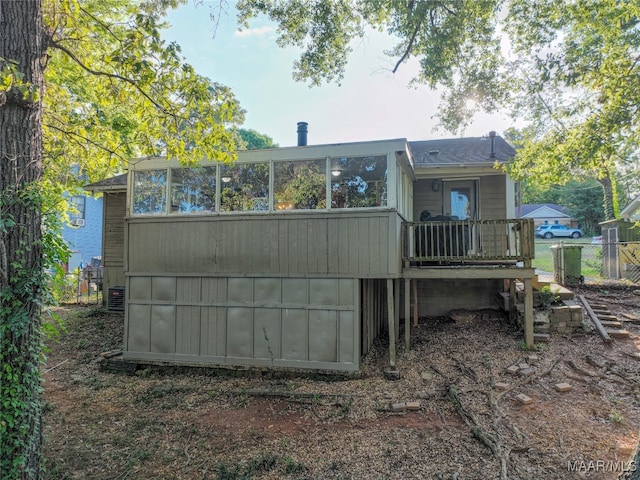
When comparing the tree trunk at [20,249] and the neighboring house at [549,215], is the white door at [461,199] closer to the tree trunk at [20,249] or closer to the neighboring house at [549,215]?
the tree trunk at [20,249]

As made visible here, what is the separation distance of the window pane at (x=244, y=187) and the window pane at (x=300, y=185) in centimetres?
25

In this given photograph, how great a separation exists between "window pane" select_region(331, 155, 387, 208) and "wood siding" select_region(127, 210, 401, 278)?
24 centimetres

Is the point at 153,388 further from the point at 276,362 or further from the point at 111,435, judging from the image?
the point at 276,362

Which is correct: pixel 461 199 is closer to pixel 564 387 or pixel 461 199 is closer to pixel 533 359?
pixel 533 359

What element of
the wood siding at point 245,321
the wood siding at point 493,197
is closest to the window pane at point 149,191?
the wood siding at point 245,321

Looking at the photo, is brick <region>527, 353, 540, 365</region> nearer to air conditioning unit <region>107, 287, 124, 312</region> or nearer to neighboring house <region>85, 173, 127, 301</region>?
air conditioning unit <region>107, 287, 124, 312</region>

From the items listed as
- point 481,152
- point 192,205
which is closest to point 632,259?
point 481,152

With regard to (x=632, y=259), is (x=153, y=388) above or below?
below

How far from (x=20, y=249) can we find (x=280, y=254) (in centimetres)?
405

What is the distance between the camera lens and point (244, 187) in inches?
275

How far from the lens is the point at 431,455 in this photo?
3961 millimetres

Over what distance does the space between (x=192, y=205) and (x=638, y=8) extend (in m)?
8.21

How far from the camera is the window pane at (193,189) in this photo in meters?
7.12

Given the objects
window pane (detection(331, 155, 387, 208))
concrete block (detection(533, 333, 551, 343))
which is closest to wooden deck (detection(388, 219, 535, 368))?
→ concrete block (detection(533, 333, 551, 343))
